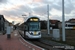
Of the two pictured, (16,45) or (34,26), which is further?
(34,26)

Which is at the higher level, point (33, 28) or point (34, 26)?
point (34, 26)

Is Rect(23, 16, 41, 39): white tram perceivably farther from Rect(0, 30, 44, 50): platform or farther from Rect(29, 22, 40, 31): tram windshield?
Rect(0, 30, 44, 50): platform

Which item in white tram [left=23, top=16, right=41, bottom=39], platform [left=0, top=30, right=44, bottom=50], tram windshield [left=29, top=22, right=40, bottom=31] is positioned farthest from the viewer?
tram windshield [left=29, top=22, right=40, bottom=31]

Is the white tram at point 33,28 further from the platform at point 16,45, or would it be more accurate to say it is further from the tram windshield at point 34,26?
the platform at point 16,45

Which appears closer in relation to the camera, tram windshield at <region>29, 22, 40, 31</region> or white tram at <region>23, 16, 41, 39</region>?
white tram at <region>23, 16, 41, 39</region>

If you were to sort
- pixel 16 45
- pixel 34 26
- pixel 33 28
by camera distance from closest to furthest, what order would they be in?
pixel 16 45 → pixel 33 28 → pixel 34 26

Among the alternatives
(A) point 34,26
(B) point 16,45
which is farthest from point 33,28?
(B) point 16,45

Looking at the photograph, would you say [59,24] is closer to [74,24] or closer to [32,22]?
[74,24]

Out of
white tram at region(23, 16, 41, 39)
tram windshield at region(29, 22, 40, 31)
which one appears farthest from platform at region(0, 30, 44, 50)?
tram windshield at region(29, 22, 40, 31)

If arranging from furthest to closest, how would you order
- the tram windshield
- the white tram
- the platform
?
the tram windshield, the white tram, the platform

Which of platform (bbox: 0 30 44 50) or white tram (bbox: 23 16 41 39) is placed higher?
white tram (bbox: 23 16 41 39)

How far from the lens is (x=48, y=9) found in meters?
22.8

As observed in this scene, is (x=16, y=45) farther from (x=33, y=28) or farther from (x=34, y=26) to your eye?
(x=34, y=26)

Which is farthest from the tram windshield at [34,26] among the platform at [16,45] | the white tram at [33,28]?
the platform at [16,45]
